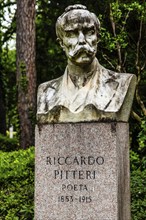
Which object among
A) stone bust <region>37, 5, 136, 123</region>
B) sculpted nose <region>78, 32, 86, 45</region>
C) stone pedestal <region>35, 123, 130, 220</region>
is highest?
sculpted nose <region>78, 32, 86, 45</region>

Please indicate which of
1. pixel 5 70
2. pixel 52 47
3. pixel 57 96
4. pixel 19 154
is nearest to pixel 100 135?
pixel 57 96

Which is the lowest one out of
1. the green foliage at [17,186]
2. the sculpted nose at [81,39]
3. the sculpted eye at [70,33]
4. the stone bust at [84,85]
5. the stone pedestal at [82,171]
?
the green foliage at [17,186]

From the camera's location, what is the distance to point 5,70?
24141 mm

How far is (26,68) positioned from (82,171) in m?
8.62

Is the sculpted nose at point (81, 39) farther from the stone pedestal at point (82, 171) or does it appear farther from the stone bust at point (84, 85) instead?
the stone pedestal at point (82, 171)

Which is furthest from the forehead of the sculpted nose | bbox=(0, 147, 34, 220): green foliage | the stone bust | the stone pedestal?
bbox=(0, 147, 34, 220): green foliage

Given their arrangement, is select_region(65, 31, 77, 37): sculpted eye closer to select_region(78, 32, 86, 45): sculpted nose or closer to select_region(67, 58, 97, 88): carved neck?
select_region(78, 32, 86, 45): sculpted nose

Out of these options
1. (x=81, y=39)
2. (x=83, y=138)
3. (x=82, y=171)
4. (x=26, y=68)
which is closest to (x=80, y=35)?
(x=81, y=39)

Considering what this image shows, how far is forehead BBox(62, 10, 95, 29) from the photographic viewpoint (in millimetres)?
6266

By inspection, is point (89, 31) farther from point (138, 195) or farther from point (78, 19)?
point (138, 195)

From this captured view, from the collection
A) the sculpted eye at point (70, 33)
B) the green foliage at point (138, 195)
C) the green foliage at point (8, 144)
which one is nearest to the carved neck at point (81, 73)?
the sculpted eye at point (70, 33)

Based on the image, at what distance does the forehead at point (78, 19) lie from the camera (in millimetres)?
6266

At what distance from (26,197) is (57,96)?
10.9 ft

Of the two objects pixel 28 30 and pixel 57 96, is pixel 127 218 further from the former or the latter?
pixel 28 30
